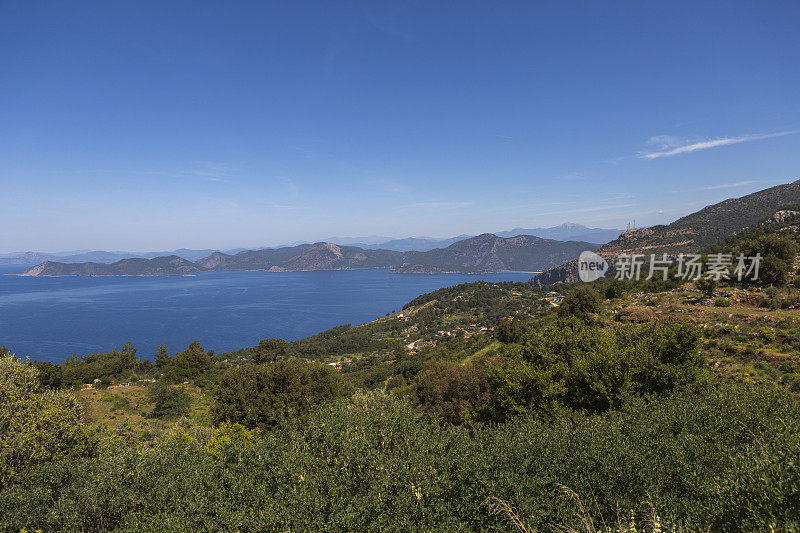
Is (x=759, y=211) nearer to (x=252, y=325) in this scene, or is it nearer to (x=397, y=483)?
(x=397, y=483)

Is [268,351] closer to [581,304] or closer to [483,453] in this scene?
[581,304]

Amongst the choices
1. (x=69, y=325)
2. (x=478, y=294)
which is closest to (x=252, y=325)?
(x=69, y=325)

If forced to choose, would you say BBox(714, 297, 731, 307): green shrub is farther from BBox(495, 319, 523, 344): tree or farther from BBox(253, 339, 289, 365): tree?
BBox(253, 339, 289, 365): tree

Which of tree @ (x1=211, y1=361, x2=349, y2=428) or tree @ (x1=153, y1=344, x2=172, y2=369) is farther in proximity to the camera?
tree @ (x1=153, y1=344, x2=172, y2=369)

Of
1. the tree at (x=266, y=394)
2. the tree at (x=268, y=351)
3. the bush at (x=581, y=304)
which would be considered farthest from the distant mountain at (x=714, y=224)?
the tree at (x=266, y=394)

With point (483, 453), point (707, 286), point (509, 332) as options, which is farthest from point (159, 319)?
point (707, 286)

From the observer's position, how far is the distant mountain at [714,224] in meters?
97.7

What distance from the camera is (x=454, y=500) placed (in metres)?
8.76

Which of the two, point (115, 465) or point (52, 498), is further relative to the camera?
point (115, 465)

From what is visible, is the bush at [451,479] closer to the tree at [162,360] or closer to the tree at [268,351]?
the tree at [162,360]

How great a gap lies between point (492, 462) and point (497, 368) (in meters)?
11.0

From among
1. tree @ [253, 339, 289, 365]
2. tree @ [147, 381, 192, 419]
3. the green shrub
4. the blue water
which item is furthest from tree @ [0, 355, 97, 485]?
the blue water

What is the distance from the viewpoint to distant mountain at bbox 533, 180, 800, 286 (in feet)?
320

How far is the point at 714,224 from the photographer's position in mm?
107812
